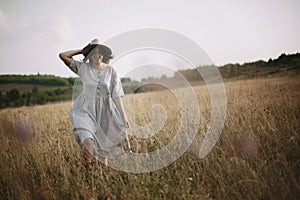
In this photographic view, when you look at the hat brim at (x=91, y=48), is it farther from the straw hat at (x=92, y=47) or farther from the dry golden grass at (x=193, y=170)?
the dry golden grass at (x=193, y=170)

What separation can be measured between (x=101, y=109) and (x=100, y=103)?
9 centimetres

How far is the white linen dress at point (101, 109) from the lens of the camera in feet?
13.3

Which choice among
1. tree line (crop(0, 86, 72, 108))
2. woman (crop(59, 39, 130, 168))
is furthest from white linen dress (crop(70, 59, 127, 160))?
tree line (crop(0, 86, 72, 108))

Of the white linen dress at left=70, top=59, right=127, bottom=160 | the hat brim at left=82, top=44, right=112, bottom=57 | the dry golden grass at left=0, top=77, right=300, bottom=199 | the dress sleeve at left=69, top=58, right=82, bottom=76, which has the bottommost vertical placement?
the dry golden grass at left=0, top=77, right=300, bottom=199

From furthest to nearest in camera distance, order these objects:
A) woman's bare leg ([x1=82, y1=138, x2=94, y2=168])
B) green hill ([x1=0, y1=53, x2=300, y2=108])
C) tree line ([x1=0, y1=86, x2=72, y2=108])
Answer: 1. tree line ([x1=0, y1=86, x2=72, y2=108])
2. green hill ([x1=0, y1=53, x2=300, y2=108])
3. woman's bare leg ([x1=82, y1=138, x2=94, y2=168])

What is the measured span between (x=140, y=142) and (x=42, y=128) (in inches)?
110

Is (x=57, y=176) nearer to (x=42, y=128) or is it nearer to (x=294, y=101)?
(x=42, y=128)

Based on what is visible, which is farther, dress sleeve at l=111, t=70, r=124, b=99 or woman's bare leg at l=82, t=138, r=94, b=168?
dress sleeve at l=111, t=70, r=124, b=99

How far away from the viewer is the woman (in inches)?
160

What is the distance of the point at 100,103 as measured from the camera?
4.16m

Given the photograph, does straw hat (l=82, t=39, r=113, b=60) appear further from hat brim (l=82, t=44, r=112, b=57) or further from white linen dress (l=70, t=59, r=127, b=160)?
white linen dress (l=70, t=59, r=127, b=160)

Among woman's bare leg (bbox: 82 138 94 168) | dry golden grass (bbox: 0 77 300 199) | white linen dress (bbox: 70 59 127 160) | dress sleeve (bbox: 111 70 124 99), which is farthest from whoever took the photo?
dress sleeve (bbox: 111 70 124 99)

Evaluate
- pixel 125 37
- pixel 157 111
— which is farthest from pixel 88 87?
pixel 157 111

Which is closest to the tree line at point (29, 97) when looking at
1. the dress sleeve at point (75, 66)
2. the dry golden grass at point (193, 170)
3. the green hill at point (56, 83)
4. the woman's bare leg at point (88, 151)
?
the green hill at point (56, 83)
